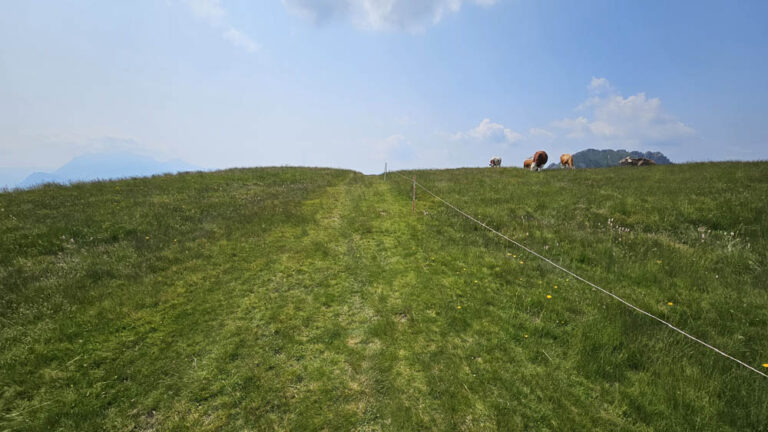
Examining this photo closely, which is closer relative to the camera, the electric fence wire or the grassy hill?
the grassy hill

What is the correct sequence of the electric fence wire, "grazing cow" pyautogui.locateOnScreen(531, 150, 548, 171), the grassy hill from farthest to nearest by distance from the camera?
"grazing cow" pyautogui.locateOnScreen(531, 150, 548, 171), the electric fence wire, the grassy hill

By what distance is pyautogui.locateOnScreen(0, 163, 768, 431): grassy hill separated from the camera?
13.0 ft

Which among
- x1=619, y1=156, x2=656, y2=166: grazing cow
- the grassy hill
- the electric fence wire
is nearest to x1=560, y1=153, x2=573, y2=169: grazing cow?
x1=619, y1=156, x2=656, y2=166: grazing cow

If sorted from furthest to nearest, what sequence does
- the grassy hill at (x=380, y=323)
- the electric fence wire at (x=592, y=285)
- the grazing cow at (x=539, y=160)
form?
the grazing cow at (x=539, y=160) → the electric fence wire at (x=592, y=285) → the grassy hill at (x=380, y=323)

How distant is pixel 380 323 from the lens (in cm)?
590

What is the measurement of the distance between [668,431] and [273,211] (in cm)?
1438

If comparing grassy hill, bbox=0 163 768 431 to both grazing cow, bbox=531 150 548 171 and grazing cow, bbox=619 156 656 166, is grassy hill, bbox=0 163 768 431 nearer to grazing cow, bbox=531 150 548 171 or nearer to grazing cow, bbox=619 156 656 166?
grazing cow, bbox=531 150 548 171

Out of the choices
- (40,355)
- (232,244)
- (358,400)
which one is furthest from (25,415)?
(232,244)

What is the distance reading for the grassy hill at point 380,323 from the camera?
13.0ft

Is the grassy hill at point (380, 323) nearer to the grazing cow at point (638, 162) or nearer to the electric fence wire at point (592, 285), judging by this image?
the electric fence wire at point (592, 285)

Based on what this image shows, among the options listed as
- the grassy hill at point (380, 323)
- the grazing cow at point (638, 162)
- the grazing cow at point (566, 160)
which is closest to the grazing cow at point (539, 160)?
the grazing cow at point (566, 160)

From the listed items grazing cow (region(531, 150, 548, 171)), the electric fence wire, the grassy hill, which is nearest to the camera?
the grassy hill

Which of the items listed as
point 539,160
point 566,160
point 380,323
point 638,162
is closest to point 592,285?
point 380,323

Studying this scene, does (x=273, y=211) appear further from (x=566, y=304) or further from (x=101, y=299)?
(x=566, y=304)
